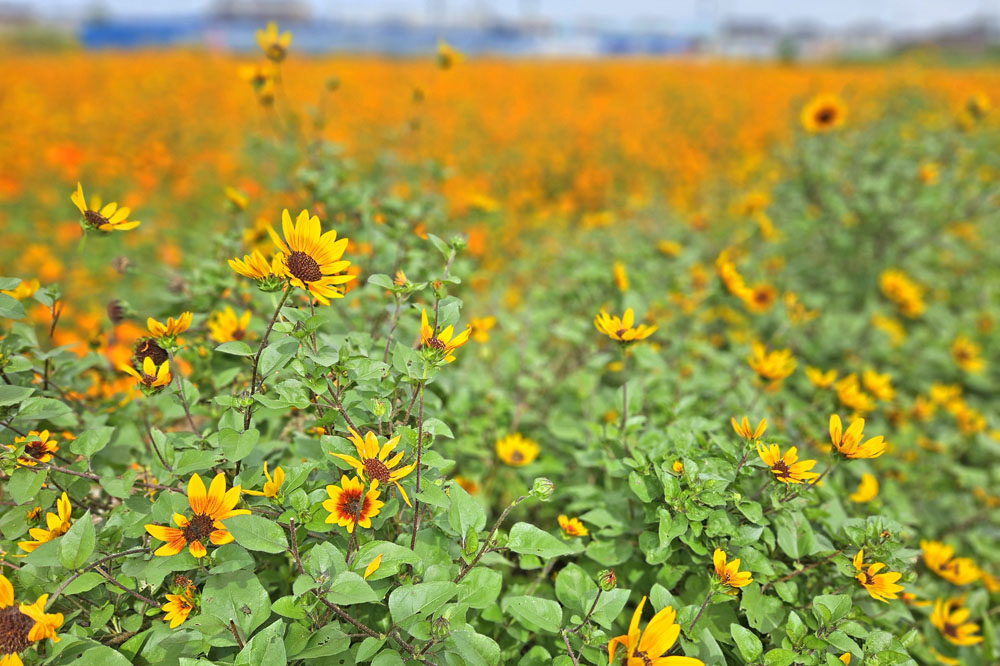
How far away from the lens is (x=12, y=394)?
3.11 ft

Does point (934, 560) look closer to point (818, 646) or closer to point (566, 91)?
point (818, 646)

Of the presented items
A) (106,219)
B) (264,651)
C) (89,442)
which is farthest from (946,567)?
(106,219)

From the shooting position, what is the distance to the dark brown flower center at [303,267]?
2.86 ft

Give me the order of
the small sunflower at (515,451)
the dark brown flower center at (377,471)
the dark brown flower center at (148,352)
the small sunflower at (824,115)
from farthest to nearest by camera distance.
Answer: the small sunflower at (824,115) → the small sunflower at (515,451) → the dark brown flower center at (148,352) → the dark brown flower center at (377,471)

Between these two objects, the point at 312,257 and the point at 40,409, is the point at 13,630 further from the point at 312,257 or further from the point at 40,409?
the point at 312,257

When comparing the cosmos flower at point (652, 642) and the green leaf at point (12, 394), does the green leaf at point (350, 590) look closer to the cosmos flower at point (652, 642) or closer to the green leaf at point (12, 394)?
the cosmos flower at point (652, 642)

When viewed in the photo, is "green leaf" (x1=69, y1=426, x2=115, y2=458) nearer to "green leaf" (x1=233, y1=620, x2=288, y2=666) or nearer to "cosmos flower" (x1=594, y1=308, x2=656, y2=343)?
"green leaf" (x1=233, y1=620, x2=288, y2=666)

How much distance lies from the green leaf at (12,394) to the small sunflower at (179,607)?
44 centimetres

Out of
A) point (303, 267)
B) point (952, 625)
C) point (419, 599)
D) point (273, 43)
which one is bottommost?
point (952, 625)

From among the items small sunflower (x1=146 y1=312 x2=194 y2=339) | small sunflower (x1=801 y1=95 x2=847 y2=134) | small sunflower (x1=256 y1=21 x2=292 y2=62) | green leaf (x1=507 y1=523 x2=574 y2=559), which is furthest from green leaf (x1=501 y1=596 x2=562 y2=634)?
small sunflower (x1=801 y1=95 x2=847 y2=134)

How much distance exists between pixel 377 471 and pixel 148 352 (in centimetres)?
60

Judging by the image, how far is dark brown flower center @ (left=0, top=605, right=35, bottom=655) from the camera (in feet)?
2.59

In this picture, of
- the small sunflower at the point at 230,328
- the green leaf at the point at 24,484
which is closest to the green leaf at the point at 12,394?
the green leaf at the point at 24,484

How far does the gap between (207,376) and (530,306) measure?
1.51 metres
